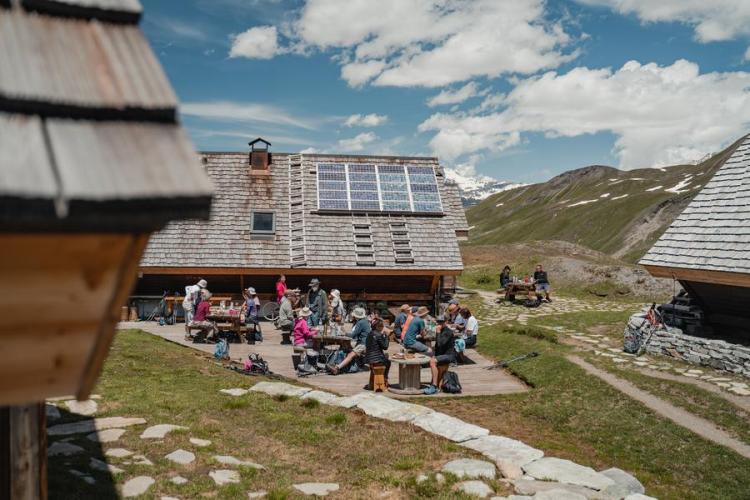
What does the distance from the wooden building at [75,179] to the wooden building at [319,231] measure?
63.4 ft

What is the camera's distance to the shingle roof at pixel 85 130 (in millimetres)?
1682

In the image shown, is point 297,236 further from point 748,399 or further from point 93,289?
point 93,289

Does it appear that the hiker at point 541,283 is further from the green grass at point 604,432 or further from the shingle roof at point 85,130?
the shingle roof at point 85,130

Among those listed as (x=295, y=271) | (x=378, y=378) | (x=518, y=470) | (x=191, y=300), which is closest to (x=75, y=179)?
(x=518, y=470)

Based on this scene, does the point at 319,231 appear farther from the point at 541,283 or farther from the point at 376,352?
the point at 541,283

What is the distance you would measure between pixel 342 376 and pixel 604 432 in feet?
20.6

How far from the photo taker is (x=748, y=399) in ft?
39.7

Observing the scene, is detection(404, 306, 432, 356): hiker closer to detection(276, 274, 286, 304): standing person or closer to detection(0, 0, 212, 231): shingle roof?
detection(276, 274, 286, 304): standing person

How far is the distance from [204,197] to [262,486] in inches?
250

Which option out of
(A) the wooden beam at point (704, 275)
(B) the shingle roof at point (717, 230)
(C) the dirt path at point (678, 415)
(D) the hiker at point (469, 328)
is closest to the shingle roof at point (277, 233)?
(D) the hiker at point (469, 328)

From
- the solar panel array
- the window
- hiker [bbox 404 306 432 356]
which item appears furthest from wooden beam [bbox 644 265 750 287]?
the window

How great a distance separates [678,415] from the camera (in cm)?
1154

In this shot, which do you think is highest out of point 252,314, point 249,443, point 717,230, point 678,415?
point 717,230

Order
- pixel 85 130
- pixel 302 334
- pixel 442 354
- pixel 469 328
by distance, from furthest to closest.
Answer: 1. pixel 469 328
2. pixel 302 334
3. pixel 442 354
4. pixel 85 130
